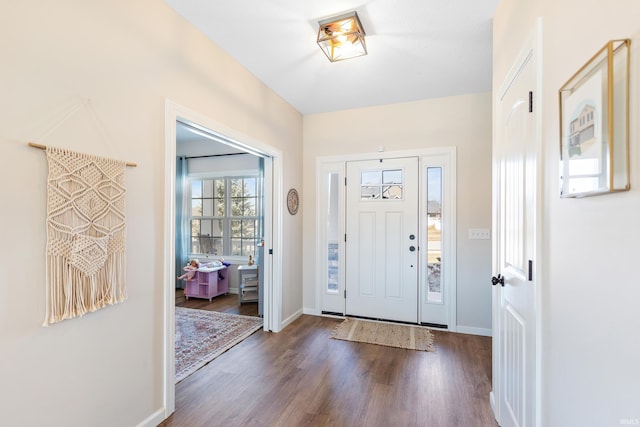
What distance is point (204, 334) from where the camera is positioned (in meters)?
3.28

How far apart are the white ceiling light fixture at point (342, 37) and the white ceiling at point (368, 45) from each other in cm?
6

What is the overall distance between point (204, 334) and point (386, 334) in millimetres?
2079

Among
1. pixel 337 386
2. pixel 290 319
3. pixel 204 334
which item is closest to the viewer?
pixel 337 386

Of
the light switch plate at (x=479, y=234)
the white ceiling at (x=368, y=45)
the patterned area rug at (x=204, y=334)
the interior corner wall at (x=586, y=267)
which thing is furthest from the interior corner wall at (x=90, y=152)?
the light switch plate at (x=479, y=234)

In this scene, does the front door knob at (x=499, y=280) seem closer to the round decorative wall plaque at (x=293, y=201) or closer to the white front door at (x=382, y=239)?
the white front door at (x=382, y=239)

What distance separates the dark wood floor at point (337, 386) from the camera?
1930 mm

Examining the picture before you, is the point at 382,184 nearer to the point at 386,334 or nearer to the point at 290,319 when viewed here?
the point at 386,334

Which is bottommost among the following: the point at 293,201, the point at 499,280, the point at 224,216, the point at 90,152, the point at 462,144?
the point at 499,280

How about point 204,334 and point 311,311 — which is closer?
point 204,334

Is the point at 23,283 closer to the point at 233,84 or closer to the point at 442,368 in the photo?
the point at 233,84

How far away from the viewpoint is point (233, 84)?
2.60 meters

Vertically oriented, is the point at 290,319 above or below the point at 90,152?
below

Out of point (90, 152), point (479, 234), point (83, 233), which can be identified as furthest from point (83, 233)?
point (479, 234)

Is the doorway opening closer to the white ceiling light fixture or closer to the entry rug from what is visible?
the entry rug
